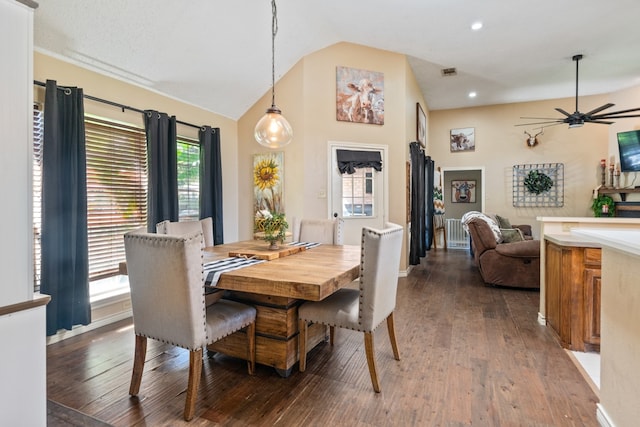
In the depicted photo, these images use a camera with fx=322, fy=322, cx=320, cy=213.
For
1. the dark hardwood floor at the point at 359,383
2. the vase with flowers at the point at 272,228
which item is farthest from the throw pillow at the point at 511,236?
the vase with flowers at the point at 272,228

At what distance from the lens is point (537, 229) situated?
23.1ft

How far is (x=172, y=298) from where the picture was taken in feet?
5.67

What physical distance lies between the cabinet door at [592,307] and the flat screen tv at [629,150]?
211 inches

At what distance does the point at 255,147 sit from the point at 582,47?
4930mm

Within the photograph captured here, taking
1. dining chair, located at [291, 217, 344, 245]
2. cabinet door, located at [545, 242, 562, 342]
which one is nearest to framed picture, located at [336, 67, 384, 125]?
dining chair, located at [291, 217, 344, 245]

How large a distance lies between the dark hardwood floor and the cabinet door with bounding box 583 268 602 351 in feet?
0.74

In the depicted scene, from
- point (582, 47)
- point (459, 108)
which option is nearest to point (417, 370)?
point (582, 47)

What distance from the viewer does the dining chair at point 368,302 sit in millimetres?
1937

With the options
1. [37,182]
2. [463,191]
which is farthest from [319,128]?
[463,191]

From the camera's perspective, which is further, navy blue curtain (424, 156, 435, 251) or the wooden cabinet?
navy blue curtain (424, 156, 435, 251)

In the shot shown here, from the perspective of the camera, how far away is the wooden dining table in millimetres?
1740

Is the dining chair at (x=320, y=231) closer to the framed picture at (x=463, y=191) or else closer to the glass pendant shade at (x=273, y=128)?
the glass pendant shade at (x=273, y=128)

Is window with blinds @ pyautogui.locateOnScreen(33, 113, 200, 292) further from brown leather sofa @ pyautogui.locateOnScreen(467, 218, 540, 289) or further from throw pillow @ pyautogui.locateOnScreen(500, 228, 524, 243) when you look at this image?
throw pillow @ pyautogui.locateOnScreen(500, 228, 524, 243)

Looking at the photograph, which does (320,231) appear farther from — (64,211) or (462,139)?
(462,139)
